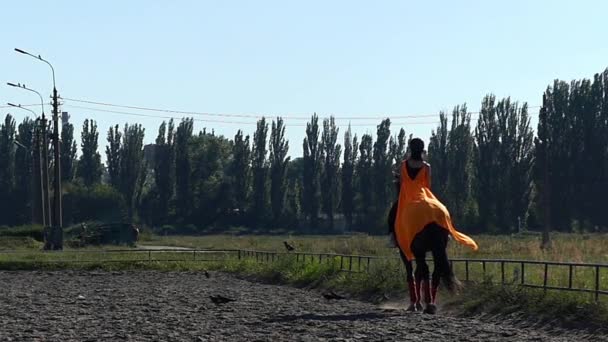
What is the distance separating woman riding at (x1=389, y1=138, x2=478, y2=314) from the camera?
18.0 metres

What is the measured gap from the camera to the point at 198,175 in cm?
10488

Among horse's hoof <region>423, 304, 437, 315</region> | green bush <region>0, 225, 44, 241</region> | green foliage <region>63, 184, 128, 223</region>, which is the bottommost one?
horse's hoof <region>423, 304, 437, 315</region>

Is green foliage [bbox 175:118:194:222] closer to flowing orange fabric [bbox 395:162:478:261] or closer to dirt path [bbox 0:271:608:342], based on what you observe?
dirt path [bbox 0:271:608:342]

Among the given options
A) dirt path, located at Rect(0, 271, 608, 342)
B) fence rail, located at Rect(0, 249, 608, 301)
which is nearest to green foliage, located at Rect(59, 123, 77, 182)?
fence rail, located at Rect(0, 249, 608, 301)

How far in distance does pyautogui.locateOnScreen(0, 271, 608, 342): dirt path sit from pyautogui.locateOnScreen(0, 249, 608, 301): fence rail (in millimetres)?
1747

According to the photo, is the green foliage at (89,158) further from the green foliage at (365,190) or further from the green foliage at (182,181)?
the green foliage at (365,190)

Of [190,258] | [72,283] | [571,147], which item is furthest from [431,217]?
[571,147]

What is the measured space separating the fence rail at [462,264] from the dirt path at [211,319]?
1.75m

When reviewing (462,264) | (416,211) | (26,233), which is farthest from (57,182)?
(416,211)

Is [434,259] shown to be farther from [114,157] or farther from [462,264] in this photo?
[114,157]

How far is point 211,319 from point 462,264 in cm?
943

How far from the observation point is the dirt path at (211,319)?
52.2 feet

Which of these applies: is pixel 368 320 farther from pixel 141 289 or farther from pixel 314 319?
pixel 141 289

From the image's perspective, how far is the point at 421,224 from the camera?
707 inches
